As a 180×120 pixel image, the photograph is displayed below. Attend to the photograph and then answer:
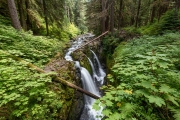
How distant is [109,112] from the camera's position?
2.11m

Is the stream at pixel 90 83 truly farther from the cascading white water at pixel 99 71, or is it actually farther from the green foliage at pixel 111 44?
the green foliage at pixel 111 44

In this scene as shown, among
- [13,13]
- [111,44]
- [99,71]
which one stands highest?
[13,13]

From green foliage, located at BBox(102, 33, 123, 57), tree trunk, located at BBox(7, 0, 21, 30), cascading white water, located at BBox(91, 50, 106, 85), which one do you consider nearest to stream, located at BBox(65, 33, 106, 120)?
cascading white water, located at BBox(91, 50, 106, 85)

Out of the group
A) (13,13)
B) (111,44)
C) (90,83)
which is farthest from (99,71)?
(13,13)

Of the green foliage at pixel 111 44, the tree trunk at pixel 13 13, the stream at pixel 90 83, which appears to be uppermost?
the tree trunk at pixel 13 13

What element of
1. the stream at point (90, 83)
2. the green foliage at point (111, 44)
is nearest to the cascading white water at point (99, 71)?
the stream at point (90, 83)

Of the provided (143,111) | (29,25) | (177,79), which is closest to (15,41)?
(143,111)

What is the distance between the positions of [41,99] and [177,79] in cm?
317

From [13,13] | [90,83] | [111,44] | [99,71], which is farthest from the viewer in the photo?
[99,71]

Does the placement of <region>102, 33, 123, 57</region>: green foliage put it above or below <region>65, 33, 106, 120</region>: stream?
above

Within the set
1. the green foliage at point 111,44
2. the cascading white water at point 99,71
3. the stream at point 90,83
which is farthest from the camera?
the green foliage at point 111,44

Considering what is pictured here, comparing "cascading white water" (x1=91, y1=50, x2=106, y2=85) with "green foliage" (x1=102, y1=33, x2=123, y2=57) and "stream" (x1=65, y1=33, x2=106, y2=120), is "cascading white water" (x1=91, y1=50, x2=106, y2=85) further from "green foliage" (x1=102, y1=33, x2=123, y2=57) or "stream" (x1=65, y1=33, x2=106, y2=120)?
"green foliage" (x1=102, y1=33, x2=123, y2=57)

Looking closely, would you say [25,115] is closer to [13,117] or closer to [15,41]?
[13,117]

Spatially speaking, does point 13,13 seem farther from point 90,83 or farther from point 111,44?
point 111,44
